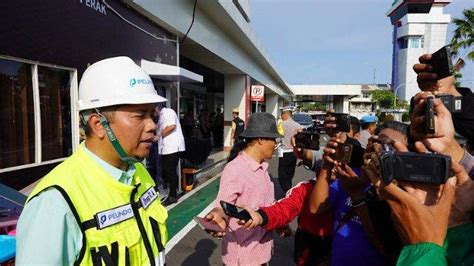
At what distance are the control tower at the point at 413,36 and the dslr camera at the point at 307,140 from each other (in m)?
54.9

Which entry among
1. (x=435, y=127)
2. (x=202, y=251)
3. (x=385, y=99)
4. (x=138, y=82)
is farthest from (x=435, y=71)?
(x=385, y=99)

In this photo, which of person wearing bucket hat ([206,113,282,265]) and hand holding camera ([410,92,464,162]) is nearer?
hand holding camera ([410,92,464,162])

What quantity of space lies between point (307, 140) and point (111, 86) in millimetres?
1562

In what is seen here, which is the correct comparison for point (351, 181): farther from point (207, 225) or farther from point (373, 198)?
point (207, 225)

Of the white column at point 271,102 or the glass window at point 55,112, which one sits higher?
the white column at point 271,102

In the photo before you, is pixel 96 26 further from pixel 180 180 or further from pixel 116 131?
pixel 116 131

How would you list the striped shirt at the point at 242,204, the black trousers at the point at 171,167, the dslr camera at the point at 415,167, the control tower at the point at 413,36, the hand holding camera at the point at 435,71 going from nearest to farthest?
the dslr camera at the point at 415,167, the hand holding camera at the point at 435,71, the striped shirt at the point at 242,204, the black trousers at the point at 171,167, the control tower at the point at 413,36

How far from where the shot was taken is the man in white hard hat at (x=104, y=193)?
132 centimetres

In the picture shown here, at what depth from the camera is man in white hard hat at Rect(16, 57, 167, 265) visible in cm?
132

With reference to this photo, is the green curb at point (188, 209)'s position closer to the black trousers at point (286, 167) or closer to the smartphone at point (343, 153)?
the black trousers at point (286, 167)

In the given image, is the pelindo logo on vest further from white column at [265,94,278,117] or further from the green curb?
white column at [265,94,278,117]

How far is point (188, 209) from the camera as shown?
268 inches

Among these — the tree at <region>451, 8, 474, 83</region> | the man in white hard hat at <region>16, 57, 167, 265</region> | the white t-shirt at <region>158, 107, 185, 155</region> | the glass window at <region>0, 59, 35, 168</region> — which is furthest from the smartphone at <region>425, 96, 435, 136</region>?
the tree at <region>451, 8, 474, 83</region>

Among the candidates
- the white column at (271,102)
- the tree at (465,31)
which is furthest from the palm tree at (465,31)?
the white column at (271,102)
